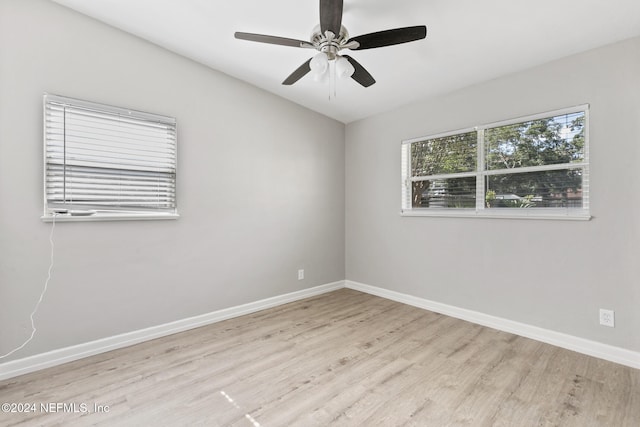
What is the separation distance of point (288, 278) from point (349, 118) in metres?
2.34

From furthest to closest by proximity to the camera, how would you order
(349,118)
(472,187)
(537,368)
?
(349,118) → (472,187) → (537,368)

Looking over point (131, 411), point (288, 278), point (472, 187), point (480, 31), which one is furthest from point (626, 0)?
point (131, 411)

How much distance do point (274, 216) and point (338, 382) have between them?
6.89 feet

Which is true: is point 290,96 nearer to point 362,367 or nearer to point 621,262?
point 362,367

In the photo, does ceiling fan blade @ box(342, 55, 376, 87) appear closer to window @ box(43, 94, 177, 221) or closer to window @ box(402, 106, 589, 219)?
window @ box(402, 106, 589, 219)

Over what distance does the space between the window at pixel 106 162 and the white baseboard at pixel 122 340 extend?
1.05m

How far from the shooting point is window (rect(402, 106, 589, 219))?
2.63 m

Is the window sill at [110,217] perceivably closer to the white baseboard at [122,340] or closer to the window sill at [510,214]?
the white baseboard at [122,340]

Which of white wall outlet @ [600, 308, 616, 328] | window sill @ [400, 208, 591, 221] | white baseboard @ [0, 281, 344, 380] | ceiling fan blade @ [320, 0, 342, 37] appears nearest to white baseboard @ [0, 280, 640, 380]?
white baseboard @ [0, 281, 344, 380]

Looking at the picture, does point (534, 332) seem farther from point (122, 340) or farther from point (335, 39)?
point (122, 340)

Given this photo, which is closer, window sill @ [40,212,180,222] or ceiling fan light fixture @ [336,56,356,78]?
ceiling fan light fixture @ [336,56,356,78]

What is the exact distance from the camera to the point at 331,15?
1804 millimetres

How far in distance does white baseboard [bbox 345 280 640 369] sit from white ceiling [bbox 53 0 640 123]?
7.78 ft

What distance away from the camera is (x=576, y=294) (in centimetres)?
259
